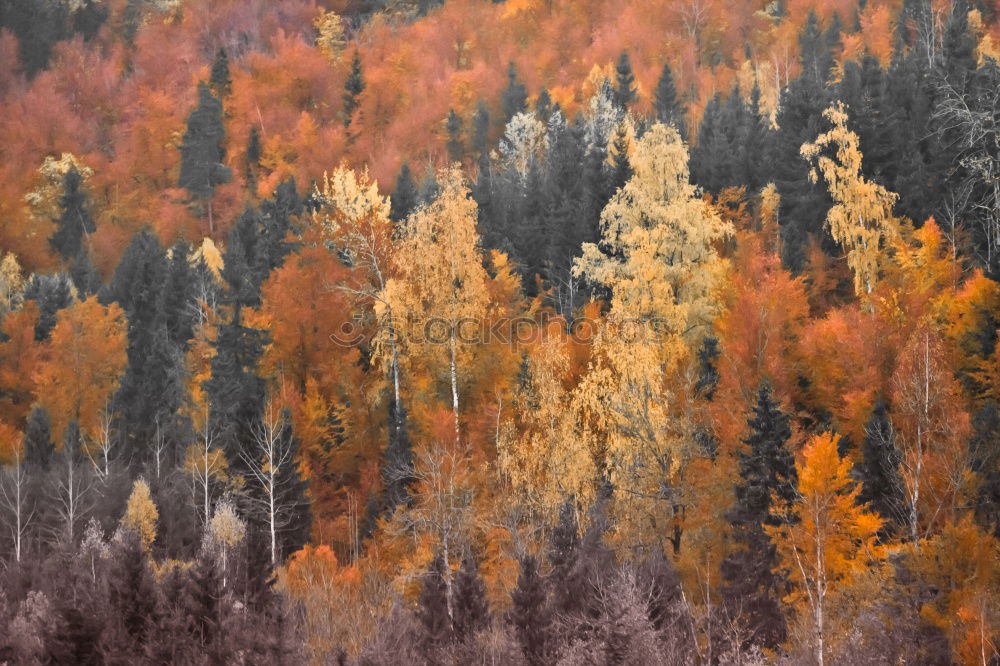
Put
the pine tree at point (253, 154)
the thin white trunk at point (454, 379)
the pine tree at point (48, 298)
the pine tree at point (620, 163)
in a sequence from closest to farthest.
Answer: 1. the thin white trunk at point (454, 379)
2. the pine tree at point (620, 163)
3. the pine tree at point (48, 298)
4. the pine tree at point (253, 154)

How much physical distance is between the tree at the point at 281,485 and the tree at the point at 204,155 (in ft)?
159

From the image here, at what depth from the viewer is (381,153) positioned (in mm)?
89688

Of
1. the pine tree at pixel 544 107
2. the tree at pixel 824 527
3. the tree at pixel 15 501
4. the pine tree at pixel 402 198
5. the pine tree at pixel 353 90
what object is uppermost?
the pine tree at pixel 353 90

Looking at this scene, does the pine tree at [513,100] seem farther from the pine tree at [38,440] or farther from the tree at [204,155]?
the pine tree at [38,440]

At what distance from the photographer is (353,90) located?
9844 centimetres

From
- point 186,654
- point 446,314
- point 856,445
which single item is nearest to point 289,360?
point 446,314

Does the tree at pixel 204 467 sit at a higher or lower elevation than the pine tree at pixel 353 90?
lower

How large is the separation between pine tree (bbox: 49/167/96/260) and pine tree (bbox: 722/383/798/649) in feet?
244

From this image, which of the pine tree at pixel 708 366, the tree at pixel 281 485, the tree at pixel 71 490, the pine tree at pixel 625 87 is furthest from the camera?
the pine tree at pixel 625 87

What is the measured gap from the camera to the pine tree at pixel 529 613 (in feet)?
82.3

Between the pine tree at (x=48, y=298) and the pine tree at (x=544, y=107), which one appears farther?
the pine tree at (x=544, y=107)

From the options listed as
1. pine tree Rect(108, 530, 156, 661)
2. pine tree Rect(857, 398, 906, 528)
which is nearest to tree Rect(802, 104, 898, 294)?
pine tree Rect(857, 398, 906, 528)

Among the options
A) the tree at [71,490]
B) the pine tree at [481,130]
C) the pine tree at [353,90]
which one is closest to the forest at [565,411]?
the tree at [71,490]

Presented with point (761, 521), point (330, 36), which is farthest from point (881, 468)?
point (330, 36)
